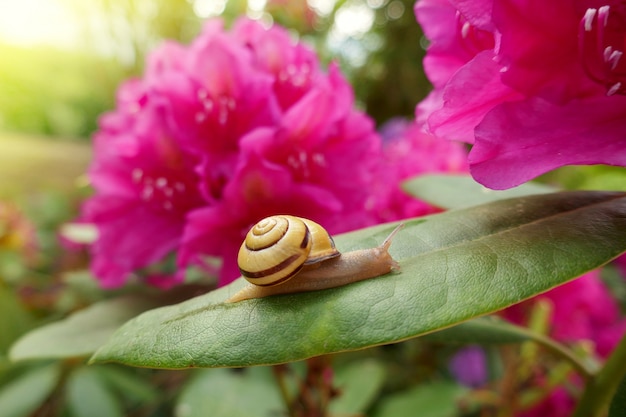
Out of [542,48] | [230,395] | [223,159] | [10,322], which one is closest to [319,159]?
[223,159]

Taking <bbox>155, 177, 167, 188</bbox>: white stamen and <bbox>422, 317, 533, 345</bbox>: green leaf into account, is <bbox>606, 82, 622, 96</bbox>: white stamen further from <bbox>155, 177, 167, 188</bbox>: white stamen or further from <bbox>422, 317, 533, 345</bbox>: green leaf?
<bbox>155, 177, 167, 188</bbox>: white stamen

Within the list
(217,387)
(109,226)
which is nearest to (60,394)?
(217,387)

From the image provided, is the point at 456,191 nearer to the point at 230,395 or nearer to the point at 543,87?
the point at 543,87

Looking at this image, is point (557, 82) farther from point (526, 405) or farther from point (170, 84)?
point (526, 405)

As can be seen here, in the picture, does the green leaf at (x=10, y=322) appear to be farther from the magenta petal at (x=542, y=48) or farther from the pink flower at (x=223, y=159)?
the magenta petal at (x=542, y=48)

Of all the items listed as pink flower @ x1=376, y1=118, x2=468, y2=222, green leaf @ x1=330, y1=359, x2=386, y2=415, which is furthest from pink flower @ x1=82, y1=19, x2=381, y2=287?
green leaf @ x1=330, y1=359, x2=386, y2=415
